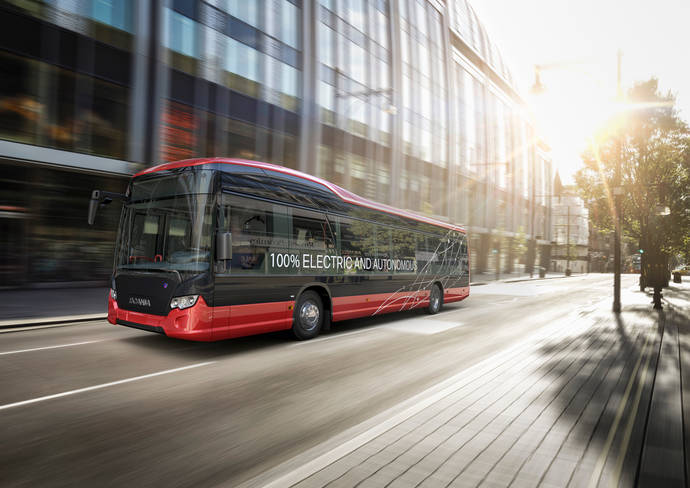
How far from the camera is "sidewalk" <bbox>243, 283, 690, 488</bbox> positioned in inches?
118

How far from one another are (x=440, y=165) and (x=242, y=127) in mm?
20168

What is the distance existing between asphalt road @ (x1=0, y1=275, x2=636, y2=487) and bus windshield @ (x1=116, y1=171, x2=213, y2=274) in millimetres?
1395

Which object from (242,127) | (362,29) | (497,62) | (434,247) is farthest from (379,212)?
(497,62)

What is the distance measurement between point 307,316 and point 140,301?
290 cm

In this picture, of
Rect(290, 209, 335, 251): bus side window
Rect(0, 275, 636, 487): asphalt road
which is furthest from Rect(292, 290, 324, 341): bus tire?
Rect(290, 209, 335, 251): bus side window

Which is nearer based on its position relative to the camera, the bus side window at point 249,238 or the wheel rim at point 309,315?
the bus side window at point 249,238

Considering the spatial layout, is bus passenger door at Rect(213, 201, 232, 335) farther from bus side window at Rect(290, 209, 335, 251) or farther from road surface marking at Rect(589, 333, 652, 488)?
road surface marking at Rect(589, 333, 652, 488)

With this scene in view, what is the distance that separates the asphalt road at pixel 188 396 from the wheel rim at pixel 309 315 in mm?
439

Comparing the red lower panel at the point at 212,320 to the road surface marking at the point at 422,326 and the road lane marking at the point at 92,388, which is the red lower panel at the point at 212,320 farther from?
the road surface marking at the point at 422,326

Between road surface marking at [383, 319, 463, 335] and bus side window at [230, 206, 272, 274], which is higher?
bus side window at [230, 206, 272, 274]

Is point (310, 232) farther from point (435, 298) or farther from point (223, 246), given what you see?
point (435, 298)

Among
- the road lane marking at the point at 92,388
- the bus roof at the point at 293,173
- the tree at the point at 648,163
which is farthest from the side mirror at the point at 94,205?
the tree at the point at 648,163

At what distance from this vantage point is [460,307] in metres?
14.7

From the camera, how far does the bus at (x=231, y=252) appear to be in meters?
6.34
